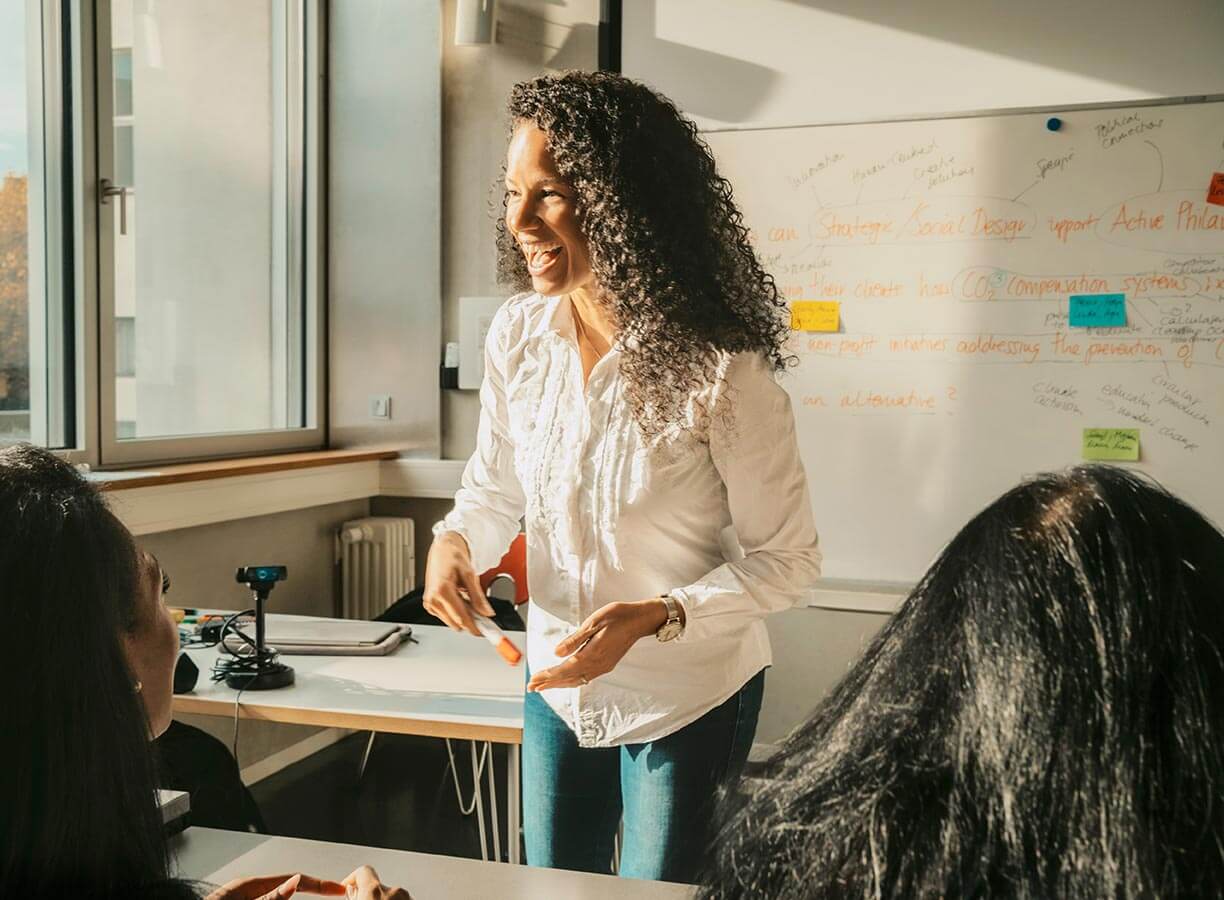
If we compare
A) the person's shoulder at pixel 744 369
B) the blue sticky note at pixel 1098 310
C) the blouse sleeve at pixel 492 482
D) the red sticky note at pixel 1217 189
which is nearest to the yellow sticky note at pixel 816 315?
the blue sticky note at pixel 1098 310

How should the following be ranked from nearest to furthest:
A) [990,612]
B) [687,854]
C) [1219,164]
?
[990,612]
[687,854]
[1219,164]

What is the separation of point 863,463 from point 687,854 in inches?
79.0

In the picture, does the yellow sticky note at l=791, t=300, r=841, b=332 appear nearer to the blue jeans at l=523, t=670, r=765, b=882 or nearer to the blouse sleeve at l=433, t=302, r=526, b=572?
the blouse sleeve at l=433, t=302, r=526, b=572

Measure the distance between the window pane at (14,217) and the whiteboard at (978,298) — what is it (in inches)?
77.6

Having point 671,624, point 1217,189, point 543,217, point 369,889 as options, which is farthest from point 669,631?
point 1217,189

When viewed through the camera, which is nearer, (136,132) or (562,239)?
(562,239)

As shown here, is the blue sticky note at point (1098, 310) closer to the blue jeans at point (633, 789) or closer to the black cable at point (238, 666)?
the blue jeans at point (633, 789)

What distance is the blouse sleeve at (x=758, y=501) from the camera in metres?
1.42

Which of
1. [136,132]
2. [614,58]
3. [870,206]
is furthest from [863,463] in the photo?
[136,132]

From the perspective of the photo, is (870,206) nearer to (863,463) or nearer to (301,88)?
(863,463)

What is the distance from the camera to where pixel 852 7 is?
3.33 meters

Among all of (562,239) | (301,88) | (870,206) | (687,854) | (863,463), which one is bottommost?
(687,854)

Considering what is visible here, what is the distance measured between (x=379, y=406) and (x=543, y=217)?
274 cm

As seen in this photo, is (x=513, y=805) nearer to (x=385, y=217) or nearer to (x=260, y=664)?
(x=260, y=664)
